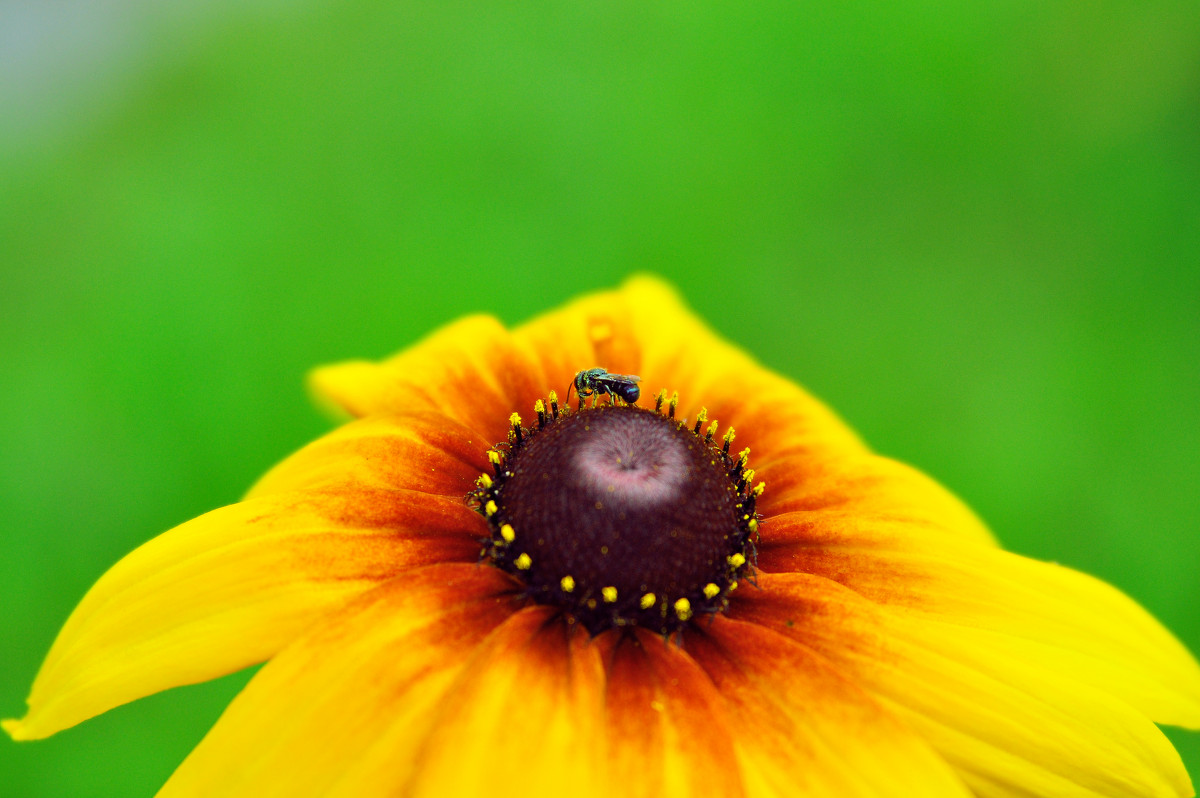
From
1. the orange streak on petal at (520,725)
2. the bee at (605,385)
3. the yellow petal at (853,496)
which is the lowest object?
the orange streak on petal at (520,725)

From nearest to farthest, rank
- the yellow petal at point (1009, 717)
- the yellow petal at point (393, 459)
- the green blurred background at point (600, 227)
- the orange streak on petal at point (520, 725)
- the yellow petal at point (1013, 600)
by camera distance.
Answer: the orange streak on petal at point (520, 725)
the yellow petal at point (1009, 717)
the yellow petal at point (1013, 600)
the yellow petal at point (393, 459)
the green blurred background at point (600, 227)

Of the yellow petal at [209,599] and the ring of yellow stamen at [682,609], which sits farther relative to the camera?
the ring of yellow stamen at [682,609]

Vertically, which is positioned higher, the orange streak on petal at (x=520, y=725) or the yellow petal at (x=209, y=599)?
the yellow petal at (x=209, y=599)

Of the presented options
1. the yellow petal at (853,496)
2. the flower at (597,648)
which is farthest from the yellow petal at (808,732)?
the yellow petal at (853,496)

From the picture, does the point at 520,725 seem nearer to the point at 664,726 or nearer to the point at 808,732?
the point at 664,726

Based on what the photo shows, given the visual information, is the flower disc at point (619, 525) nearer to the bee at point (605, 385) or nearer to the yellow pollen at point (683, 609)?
the yellow pollen at point (683, 609)

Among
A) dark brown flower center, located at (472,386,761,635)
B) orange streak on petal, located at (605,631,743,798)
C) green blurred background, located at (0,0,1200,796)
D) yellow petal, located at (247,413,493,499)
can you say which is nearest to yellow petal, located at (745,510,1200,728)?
dark brown flower center, located at (472,386,761,635)

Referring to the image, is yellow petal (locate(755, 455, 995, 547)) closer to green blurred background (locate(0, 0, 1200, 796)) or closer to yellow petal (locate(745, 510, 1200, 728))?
yellow petal (locate(745, 510, 1200, 728))

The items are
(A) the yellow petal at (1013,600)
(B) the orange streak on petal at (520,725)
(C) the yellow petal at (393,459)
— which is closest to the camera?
(B) the orange streak on petal at (520,725)
